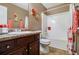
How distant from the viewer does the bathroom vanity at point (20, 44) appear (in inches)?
54.8

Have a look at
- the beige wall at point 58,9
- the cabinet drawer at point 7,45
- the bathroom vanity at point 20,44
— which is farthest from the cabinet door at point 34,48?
the beige wall at point 58,9

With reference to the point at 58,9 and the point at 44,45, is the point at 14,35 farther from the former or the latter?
the point at 58,9

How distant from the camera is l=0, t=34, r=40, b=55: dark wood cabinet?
140cm

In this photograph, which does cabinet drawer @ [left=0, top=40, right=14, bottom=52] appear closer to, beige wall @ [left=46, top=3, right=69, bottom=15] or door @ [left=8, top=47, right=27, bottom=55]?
door @ [left=8, top=47, right=27, bottom=55]

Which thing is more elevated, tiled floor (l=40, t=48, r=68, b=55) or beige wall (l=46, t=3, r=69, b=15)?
beige wall (l=46, t=3, r=69, b=15)

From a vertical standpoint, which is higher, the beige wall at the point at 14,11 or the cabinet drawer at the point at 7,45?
the beige wall at the point at 14,11

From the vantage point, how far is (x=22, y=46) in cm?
166

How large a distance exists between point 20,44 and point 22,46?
2.2 inches

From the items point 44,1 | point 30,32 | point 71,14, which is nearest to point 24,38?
point 30,32

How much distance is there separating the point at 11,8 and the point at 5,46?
0.57m

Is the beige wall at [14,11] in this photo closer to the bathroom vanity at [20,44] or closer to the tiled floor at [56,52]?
the bathroom vanity at [20,44]

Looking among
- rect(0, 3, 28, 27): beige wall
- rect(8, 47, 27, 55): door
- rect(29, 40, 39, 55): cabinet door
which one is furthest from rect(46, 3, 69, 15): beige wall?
rect(8, 47, 27, 55): door
